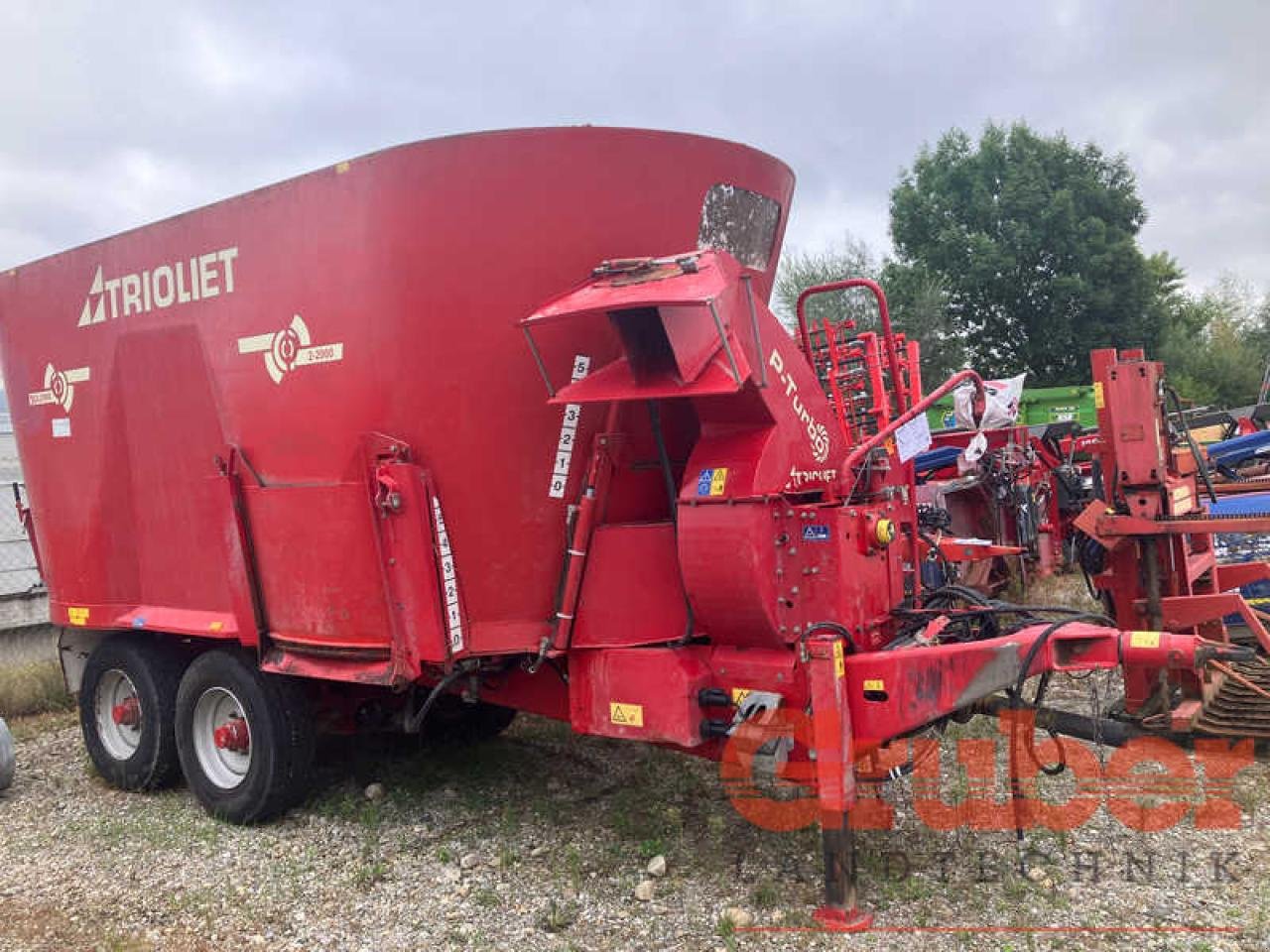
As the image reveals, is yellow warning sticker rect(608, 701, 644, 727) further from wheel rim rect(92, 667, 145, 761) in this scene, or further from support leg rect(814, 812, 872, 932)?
wheel rim rect(92, 667, 145, 761)

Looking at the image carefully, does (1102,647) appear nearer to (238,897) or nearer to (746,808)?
(746,808)

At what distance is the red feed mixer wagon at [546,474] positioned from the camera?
3.69 metres

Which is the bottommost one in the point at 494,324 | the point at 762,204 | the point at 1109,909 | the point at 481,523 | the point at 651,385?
the point at 1109,909

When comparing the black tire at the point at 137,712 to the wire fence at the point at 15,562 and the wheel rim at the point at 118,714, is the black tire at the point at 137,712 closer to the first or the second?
the wheel rim at the point at 118,714

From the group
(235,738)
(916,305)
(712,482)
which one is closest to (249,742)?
(235,738)

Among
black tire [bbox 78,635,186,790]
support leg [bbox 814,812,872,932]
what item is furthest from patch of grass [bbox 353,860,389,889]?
support leg [bbox 814,812,872,932]

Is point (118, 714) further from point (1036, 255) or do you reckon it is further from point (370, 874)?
point (1036, 255)

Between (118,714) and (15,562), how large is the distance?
3.65 m

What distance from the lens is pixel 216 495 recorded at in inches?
187

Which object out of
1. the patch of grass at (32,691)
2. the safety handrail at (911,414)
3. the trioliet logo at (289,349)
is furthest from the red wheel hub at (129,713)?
the safety handrail at (911,414)

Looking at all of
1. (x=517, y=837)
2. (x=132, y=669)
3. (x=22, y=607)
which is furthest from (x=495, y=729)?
(x=22, y=607)

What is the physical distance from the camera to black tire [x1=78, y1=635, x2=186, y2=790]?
5.40 m

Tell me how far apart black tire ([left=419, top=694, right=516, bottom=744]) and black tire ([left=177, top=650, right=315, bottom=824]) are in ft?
3.81

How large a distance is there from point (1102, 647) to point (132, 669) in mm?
4764
